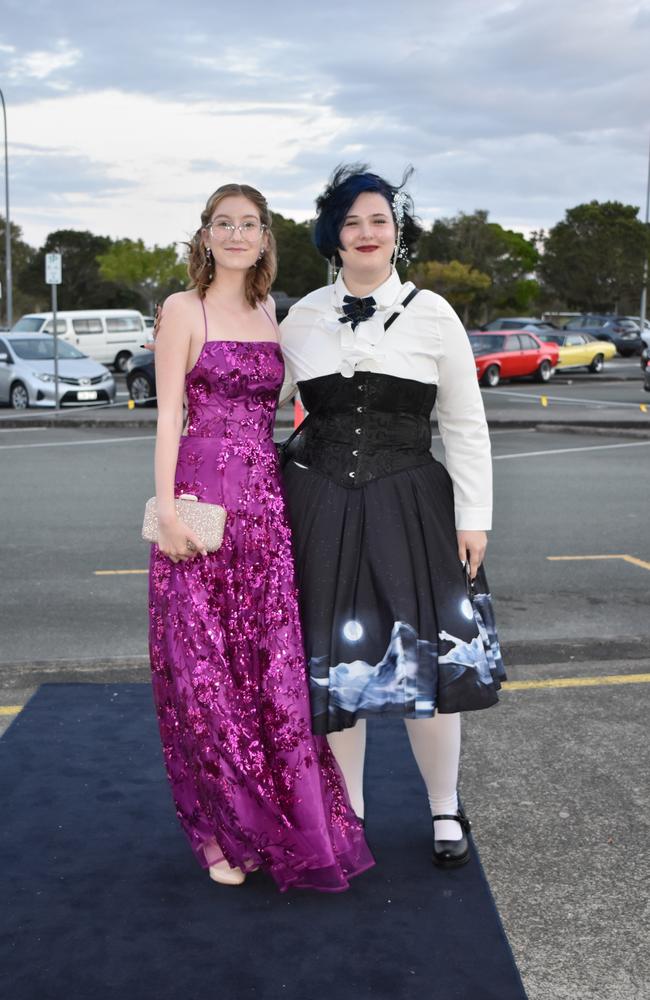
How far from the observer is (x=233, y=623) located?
10.4ft

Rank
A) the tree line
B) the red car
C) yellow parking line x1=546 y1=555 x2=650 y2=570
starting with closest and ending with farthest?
yellow parking line x1=546 y1=555 x2=650 y2=570
the red car
the tree line

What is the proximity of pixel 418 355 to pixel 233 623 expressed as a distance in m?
0.91

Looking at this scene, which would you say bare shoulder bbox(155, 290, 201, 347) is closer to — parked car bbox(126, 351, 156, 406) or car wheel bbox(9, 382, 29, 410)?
car wheel bbox(9, 382, 29, 410)

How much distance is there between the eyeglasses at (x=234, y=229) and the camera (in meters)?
3.22

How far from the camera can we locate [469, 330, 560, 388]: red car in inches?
1100

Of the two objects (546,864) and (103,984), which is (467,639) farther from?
(103,984)

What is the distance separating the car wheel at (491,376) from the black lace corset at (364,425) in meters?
24.9

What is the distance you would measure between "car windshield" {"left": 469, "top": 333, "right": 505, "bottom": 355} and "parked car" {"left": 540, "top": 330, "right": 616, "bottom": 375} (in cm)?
334

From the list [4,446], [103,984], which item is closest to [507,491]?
[4,446]

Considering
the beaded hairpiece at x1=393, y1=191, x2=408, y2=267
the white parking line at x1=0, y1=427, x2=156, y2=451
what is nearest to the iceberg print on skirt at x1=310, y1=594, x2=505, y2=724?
the beaded hairpiece at x1=393, y1=191, x2=408, y2=267

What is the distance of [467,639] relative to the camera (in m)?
3.14

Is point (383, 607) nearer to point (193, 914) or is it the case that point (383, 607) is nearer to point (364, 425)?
point (364, 425)

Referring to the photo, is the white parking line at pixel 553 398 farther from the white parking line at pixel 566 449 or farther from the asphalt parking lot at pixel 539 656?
the asphalt parking lot at pixel 539 656

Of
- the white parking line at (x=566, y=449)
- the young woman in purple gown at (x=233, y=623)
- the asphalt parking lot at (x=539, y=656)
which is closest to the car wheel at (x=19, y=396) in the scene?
the asphalt parking lot at (x=539, y=656)
